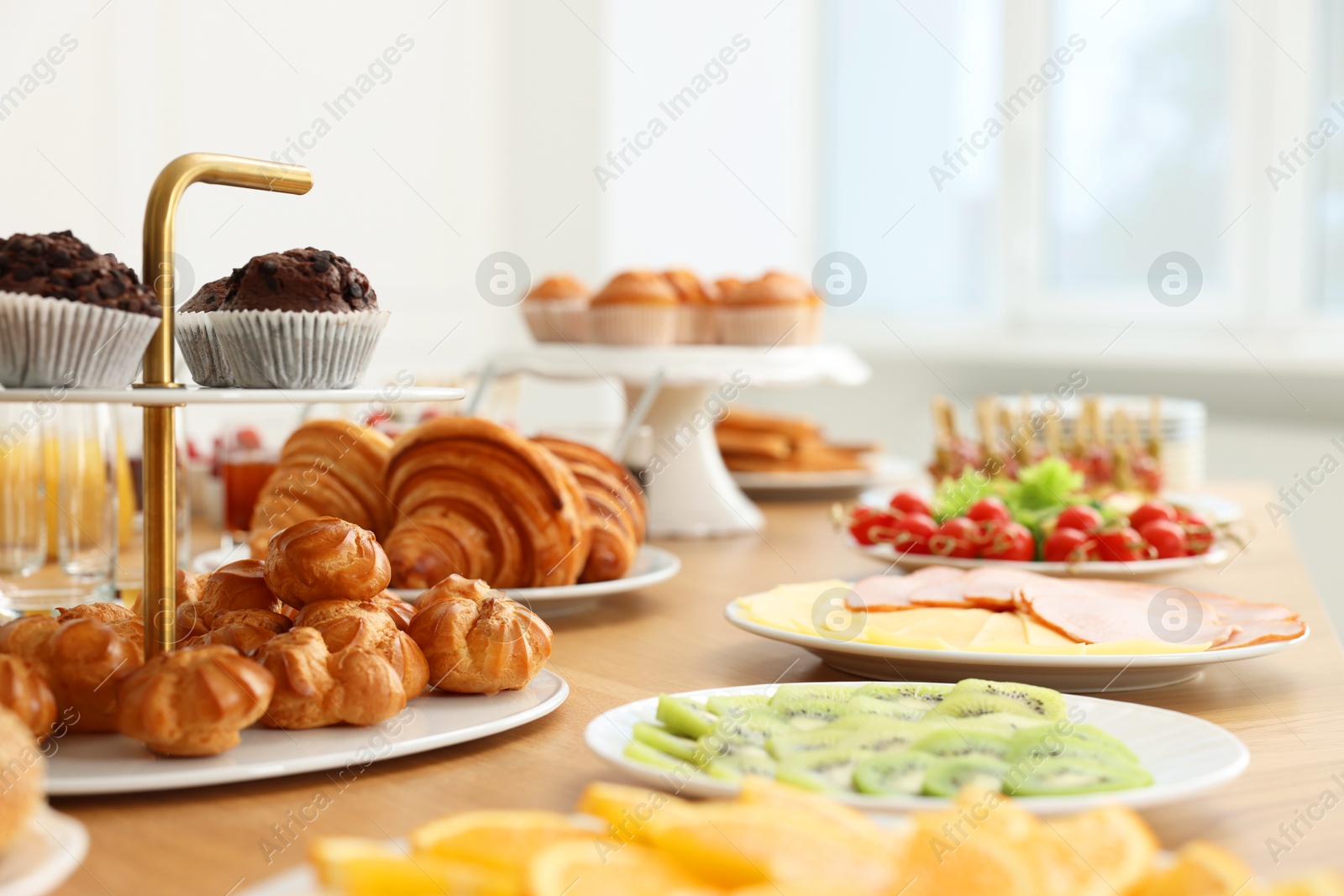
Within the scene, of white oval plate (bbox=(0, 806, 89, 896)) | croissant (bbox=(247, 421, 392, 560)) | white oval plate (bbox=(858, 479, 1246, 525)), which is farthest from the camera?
white oval plate (bbox=(858, 479, 1246, 525))

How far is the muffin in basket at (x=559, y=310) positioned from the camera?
93.4 inches

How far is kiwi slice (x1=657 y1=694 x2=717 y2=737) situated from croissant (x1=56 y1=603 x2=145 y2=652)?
41cm

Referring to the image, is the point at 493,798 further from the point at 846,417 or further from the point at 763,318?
the point at 846,417

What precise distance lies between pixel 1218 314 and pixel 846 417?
5.58 ft

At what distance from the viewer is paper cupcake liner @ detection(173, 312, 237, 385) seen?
99 cm

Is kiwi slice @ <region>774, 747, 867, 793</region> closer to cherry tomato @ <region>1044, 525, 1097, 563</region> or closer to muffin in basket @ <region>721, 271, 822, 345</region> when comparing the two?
cherry tomato @ <region>1044, 525, 1097, 563</region>

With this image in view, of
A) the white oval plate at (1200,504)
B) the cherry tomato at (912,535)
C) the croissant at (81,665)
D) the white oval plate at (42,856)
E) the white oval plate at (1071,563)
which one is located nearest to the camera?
the white oval plate at (42,856)

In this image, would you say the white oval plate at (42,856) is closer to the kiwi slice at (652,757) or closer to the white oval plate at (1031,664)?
the kiwi slice at (652,757)

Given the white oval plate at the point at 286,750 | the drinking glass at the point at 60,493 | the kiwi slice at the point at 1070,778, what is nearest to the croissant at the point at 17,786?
the white oval plate at the point at 286,750

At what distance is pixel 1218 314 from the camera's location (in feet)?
15.7

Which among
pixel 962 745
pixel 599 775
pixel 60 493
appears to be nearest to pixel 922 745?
pixel 962 745

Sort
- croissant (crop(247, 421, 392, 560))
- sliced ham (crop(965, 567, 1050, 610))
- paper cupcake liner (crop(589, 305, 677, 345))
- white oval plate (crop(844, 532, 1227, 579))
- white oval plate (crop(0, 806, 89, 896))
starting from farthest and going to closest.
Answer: paper cupcake liner (crop(589, 305, 677, 345)), white oval plate (crop(844, 532, 1227, 579)), croissant (crop(247, 421, 392, 560)), sliced ham (crop(965, 567, 1050, 610)), white oval plate (crop(0, 806, 89, 896))

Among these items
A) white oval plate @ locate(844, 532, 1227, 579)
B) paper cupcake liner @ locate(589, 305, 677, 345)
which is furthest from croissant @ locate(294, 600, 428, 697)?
paper cupcake liner @ locate(589, 305, 677, 345)

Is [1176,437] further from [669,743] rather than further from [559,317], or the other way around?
[669,743]
